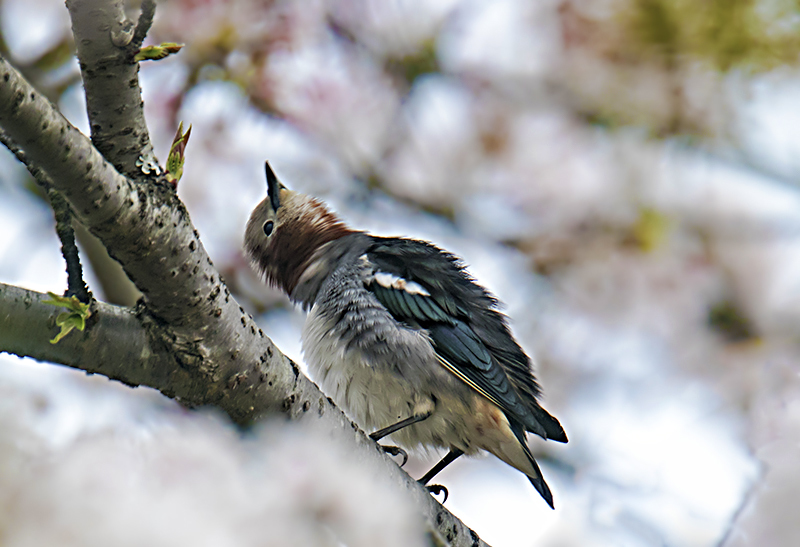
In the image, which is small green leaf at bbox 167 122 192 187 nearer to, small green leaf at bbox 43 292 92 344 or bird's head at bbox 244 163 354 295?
small green leaf at bbox 43 292 92 344

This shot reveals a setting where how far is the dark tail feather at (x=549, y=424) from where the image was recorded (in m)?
3.73

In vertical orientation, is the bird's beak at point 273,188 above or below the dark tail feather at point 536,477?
above

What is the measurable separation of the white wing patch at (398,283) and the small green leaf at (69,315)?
1842mm

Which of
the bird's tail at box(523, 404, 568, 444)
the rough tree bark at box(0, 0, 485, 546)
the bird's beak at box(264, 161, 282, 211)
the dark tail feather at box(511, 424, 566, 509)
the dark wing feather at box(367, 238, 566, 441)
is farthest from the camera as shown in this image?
the bird's beak at box(264, 161, 282, 211)

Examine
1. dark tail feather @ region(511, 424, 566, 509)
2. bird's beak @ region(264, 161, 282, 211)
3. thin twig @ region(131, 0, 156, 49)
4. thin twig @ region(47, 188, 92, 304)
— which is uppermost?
bird's beak @ region(264, 161, 282, 211)

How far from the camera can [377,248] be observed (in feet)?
12.9

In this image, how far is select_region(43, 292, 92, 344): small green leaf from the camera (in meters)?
1.88

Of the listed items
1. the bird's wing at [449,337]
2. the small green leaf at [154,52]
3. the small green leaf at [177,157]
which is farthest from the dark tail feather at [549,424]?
the small green leaf at [154,52]

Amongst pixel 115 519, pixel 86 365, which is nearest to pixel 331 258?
pixel 86 365

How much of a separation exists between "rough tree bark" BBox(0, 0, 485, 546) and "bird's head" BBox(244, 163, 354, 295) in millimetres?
2154

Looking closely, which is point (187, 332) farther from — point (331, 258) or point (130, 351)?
point (331, 258)

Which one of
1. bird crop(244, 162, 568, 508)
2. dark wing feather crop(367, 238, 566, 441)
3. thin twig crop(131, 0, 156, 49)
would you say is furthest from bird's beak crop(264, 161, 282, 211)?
thin twig crop(131, 0, 156, 49)

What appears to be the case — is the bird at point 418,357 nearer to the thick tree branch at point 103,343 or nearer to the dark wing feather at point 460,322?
the dark wing feather at point 460,322

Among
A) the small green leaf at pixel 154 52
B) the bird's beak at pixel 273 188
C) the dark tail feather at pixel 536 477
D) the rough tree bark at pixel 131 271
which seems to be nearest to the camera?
the rough tree bark at pixel 131 271
